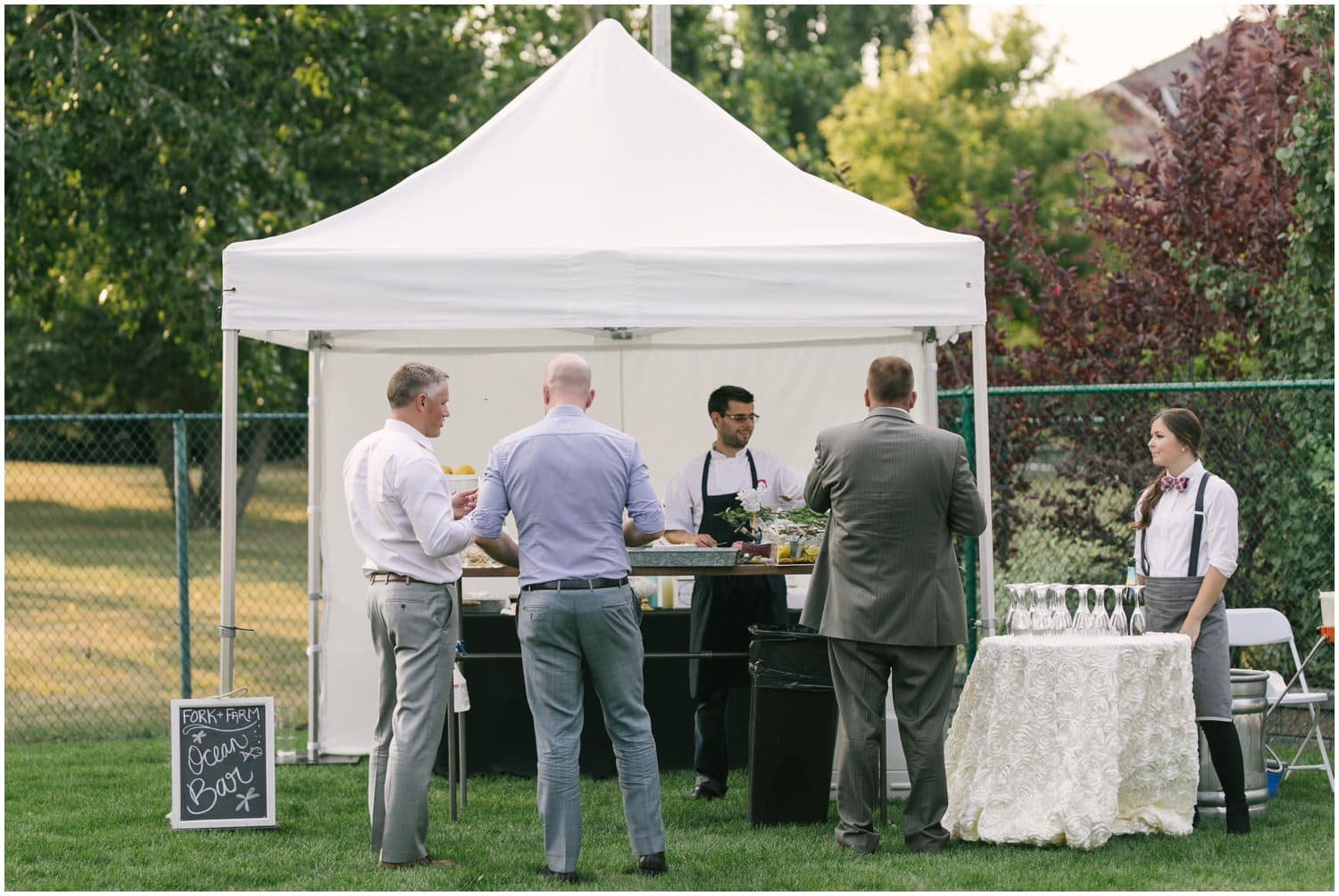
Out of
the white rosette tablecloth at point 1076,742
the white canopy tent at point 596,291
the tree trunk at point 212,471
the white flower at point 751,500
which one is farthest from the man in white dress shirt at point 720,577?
the tree trunk at point 212,471

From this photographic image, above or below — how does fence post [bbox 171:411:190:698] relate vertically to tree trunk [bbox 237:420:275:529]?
below

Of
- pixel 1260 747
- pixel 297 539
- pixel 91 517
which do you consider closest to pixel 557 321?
pixel 1260 747

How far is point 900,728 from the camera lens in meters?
5.07

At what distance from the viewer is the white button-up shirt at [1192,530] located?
5.33 m

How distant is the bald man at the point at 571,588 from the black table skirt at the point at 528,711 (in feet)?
6.13

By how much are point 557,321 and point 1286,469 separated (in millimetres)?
4814

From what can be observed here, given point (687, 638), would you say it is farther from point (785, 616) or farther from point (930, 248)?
point (930, 248)

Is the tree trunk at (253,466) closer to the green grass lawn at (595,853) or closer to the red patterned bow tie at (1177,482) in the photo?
the green grass lawn at (595,853)

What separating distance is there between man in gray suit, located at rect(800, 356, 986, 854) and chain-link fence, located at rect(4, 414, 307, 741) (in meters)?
3.95

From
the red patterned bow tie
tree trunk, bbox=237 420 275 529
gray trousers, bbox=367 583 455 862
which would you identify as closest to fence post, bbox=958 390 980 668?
the red patterned bow tie

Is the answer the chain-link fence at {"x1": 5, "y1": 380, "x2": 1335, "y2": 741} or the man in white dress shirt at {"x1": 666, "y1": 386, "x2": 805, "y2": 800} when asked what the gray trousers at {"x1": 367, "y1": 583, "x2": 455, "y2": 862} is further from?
the chain-link fence at {"x1": 5, "y1": 380, "x2": 1335, "y2": 741}

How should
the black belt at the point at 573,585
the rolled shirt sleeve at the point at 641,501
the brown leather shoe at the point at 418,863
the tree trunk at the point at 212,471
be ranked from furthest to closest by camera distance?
1. the tree trunk at the point at 212,471
2. the brown leather shoe at the point at 418,863
3. the rolled shirt sleeve at the point at 641,501
4. the black belt at the point at 573,585

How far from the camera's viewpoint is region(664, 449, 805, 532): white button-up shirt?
21.4ft

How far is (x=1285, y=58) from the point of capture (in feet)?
29.7
